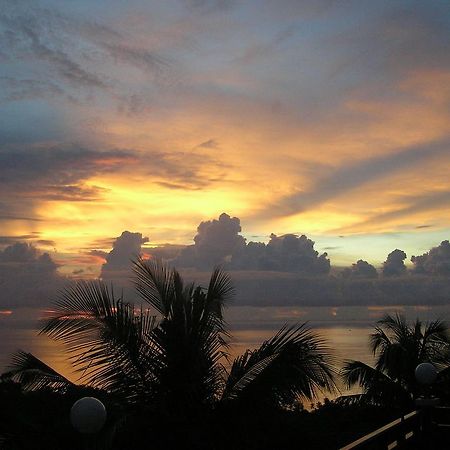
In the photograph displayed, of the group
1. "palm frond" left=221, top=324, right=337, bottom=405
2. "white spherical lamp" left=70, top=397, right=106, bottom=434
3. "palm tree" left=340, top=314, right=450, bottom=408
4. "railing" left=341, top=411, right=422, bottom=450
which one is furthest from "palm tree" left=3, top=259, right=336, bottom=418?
"palm tree" left=340, top=314, right=450, bottom=408

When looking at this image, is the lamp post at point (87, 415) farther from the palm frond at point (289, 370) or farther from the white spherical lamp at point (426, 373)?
the white spherical lamp at point (426, 373)

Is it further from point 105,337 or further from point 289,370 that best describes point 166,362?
point 289,370

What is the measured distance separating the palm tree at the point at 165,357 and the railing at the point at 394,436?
1228mm

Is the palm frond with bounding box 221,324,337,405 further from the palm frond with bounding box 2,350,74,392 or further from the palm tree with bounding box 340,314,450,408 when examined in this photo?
the palm tree with bounding box 340,314,450,408

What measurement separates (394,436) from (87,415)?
3165 millimetres

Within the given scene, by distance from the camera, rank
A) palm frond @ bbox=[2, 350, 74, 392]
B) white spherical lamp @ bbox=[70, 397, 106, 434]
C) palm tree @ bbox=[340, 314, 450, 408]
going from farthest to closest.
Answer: palm tree @ bbox=[340, 314, 450, 408] < palm frond @ bbox=[2, 350, 74, 392] < white spherical lamp @ bbox=[70, 397, 106, 434]

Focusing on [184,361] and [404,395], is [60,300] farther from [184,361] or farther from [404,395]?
[404,395]

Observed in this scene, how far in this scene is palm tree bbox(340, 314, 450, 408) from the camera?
1433 centimetres

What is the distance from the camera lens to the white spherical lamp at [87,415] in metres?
4.93

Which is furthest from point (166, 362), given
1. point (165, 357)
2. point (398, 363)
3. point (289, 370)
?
point (398, 363)

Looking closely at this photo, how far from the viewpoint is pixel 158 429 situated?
26.6 ft

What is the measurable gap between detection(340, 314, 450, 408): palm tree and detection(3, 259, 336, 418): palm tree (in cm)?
636

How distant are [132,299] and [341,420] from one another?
45.0 feet

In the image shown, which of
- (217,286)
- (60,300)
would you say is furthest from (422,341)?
(60,300)
